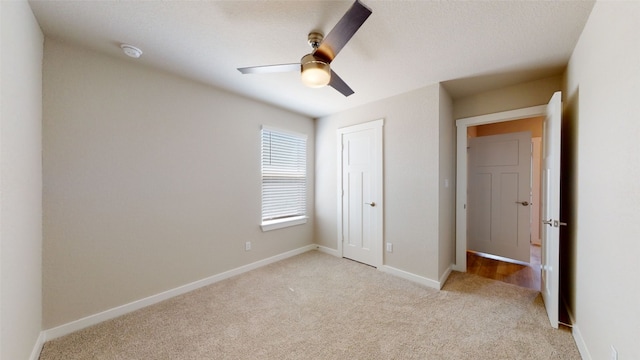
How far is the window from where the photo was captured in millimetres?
3455

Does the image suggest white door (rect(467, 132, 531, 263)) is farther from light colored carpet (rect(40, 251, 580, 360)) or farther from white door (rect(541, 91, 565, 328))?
white door (rect(541, 91, 565, 328))

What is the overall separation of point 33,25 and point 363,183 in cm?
342

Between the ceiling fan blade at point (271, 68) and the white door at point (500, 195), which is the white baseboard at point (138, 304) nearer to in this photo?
the ceiling fan blade at point (271, 68)

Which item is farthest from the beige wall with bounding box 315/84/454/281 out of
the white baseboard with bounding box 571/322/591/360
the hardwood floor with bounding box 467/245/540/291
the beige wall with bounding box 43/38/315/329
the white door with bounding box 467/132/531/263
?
the beige wall with bounding box 43/38/315/329

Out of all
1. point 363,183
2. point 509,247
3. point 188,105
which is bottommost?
point 509,247

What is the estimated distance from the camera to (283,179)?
369 centimetres

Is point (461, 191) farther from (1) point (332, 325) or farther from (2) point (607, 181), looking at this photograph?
(1) point (332, 325)

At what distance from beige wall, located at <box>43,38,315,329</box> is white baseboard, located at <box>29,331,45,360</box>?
0.10 metres

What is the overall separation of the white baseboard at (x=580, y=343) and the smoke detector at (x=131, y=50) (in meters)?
4.09

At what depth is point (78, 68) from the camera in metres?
1.96

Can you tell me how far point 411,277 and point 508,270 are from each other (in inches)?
59.1

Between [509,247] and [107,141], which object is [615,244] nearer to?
[509,247]

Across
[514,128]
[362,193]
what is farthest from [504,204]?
[362,193]

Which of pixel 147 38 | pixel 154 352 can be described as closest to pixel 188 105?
pixel 147 38
